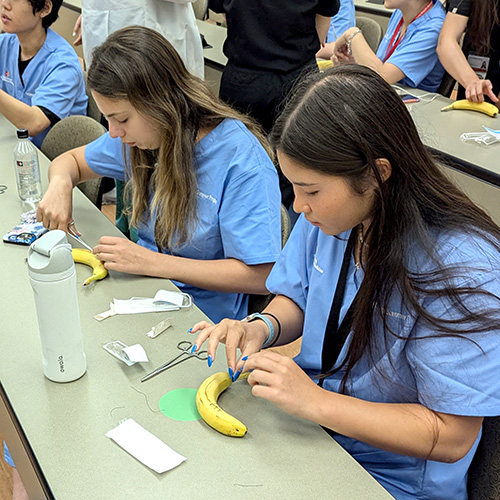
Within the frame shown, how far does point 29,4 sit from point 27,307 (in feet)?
5.06

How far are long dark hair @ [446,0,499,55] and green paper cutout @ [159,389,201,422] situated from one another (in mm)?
2383

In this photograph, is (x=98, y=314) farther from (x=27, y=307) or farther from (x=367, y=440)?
(x=367, y=440)

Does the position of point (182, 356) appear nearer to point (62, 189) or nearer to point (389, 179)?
point (389, 179)

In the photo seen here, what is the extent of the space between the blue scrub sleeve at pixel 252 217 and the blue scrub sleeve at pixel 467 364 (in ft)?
1.86

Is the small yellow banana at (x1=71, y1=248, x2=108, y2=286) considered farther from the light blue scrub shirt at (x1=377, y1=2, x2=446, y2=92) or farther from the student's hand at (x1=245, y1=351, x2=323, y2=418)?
the light blue scrub shirt at (x1=377, y1=2, x2=446, y2=92)

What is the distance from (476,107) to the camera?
103 inches

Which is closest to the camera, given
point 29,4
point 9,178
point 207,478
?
point 207,478

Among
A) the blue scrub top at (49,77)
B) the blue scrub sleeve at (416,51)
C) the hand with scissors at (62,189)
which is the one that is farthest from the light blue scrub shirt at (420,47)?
the hand with scissors at (62,189)

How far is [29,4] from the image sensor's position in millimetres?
2359

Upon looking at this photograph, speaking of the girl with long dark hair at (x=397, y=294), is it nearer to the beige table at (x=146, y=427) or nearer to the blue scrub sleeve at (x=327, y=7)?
the beige table at (x=146, y=427)

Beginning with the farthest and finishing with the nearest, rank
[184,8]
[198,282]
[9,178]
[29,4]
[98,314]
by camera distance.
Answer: [184,8]
[29,4]
[9,178]
[198,282]
[98,314]

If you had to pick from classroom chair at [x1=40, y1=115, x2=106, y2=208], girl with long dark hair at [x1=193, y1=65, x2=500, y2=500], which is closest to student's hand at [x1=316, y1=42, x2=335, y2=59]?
classroom chair at [x1=40, y1=115, x2=106, y2=208]

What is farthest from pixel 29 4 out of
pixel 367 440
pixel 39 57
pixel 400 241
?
pixel 367 440

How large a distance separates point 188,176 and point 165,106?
18cm
